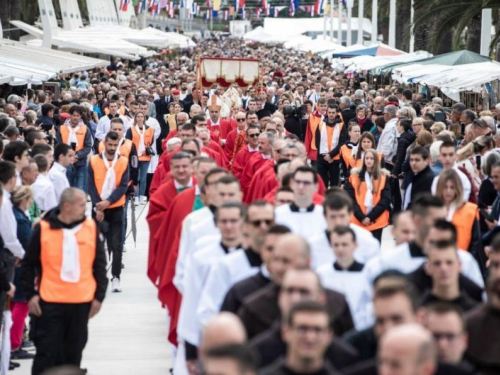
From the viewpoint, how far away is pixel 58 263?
964cm

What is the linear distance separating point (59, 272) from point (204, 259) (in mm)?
1386

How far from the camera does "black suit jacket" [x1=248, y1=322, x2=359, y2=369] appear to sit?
6.24 meters

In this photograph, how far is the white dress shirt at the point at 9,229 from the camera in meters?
10.4

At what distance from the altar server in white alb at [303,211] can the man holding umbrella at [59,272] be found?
1.48 metres

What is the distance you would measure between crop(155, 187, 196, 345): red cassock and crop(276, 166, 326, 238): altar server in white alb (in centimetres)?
111

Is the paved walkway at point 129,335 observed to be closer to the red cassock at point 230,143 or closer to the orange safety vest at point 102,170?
the orange safety vest at point 102,170

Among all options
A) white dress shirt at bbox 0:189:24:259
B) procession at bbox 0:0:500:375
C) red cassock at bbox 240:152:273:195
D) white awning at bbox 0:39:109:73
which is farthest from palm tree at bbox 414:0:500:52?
white dress shirt at bbox 0:189:24:259

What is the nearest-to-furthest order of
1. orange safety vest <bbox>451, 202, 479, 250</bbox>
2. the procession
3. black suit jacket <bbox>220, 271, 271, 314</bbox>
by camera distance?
the procession, black suit jacket <bbox>220, 271, 271, 314</bbox>, orange safety vest <bbox>451, 202, 479, 250</bbox>

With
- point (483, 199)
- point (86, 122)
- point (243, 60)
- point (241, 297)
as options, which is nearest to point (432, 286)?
point (241, 297)

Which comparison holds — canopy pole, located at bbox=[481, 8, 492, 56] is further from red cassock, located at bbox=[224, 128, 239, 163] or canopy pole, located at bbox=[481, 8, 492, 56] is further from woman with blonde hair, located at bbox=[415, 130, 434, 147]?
woman with blonde hair, located at bbox=[415, 130, 434, 147]

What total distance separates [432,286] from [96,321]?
625cm

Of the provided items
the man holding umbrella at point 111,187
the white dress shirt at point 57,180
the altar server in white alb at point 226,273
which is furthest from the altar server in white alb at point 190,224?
the man holding umbrella at point 111,187

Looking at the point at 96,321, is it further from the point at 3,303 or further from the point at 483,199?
the point at 483,199

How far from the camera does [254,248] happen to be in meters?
8.27
